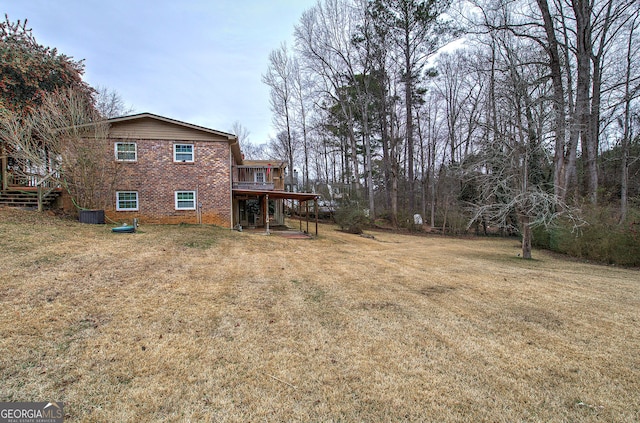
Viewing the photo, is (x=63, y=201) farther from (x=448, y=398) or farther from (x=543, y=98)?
(x=543, y=98)

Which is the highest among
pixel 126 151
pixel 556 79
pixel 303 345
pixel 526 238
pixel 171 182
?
pixel 556 79

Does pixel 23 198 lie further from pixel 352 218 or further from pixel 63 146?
pixel 352 218

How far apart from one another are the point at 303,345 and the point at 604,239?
43.6 feet

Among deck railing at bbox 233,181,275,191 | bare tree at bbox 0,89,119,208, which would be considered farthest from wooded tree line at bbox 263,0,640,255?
bare tree at bbox 0,89,119,208

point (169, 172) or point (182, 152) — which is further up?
point (182, 152)

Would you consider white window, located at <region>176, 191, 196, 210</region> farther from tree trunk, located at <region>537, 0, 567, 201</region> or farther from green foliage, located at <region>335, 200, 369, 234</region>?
tree trunk, located at <region>537, 0, 567, 201</region>

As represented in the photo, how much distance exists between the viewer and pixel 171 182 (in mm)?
14359

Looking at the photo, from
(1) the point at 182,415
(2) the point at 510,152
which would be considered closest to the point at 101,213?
(1) the point at 182,415

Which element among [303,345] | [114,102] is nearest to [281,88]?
[114,102]

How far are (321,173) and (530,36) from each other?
90.0 feet

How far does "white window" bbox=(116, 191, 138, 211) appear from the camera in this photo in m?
14.0

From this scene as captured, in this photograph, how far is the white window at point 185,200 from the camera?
47.4ft

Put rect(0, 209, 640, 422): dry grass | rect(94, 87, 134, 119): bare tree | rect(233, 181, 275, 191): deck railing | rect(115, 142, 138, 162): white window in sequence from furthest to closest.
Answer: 1. rect(94, 87, 134, 119): bare tree
2. rect(233, 181, 275, 191): deck railing
3. rect(115, 142, 138, 162): white window
4. rect(0, 209, 640, 422): dry grass

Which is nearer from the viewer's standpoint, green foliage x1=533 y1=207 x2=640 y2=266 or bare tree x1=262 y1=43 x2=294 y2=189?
green foliage x1=533 y1=207 x2=640 y2=266
